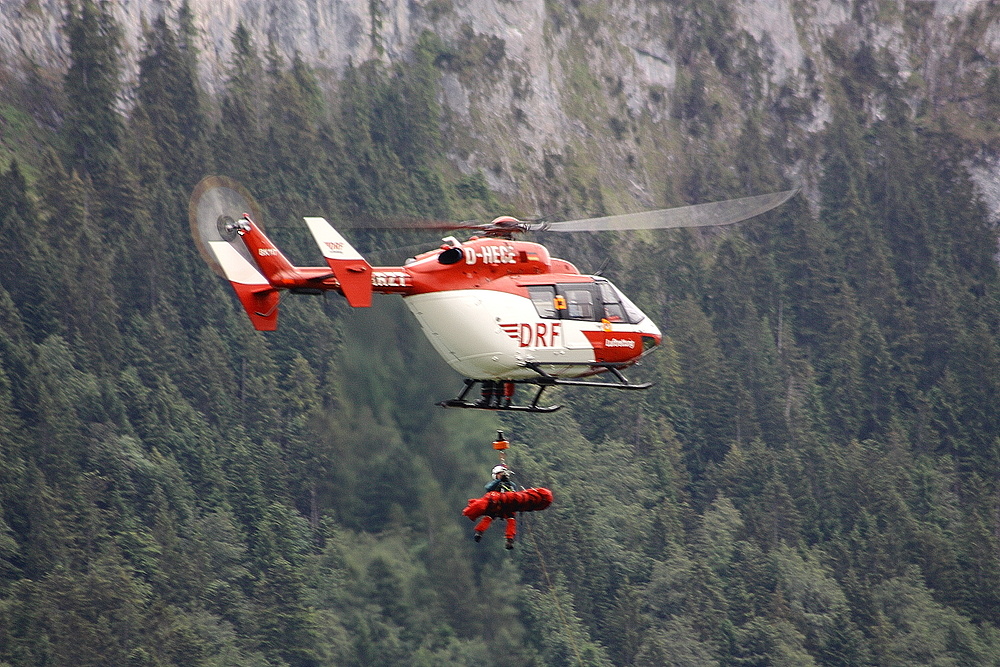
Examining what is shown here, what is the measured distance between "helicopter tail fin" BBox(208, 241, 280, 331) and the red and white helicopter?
2 centimetres

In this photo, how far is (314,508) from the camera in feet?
152

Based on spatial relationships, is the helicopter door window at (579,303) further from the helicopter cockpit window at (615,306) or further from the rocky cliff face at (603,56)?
the rocky cliff face at (603,56)

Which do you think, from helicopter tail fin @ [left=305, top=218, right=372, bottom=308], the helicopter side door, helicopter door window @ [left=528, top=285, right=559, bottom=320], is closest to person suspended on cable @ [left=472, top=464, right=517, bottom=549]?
the helicopter side door

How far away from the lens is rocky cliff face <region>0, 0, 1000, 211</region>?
329 ft

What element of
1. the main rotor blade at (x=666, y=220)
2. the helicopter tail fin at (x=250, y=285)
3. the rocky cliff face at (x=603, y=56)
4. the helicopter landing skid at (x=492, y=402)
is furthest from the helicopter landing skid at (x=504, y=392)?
the rocky cliff face at (x=603, y=56)

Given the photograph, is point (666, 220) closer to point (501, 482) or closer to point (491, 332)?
point (491, 332)

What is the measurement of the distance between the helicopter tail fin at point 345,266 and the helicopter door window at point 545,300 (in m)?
3.11

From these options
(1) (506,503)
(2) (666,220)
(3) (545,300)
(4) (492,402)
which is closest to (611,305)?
(3) (545,300)

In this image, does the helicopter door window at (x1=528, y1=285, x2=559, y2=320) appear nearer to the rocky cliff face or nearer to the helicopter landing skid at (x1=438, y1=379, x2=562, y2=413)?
the helicopter landing skid at (x1=438, y1=379, x2=562, y2=413)

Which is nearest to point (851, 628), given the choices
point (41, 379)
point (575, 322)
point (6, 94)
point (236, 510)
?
point (236, 510)

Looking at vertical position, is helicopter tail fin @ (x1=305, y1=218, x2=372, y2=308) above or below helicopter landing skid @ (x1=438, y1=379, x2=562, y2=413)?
above

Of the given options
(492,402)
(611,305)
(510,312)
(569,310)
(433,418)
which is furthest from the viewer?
(433,418)

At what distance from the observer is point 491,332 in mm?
27375

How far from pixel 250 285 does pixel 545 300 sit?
4.95 m
